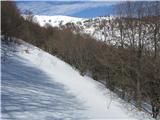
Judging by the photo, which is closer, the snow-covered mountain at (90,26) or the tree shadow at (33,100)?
the tree shadow at (33,100)

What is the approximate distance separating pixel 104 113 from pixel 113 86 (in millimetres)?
12503

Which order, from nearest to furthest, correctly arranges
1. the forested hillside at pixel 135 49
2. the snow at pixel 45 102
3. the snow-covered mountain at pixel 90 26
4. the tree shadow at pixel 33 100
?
1. the tree shadow at pixel 33 100
2. the snow at pixel 45 102
3. the forested hillside at pixel 135 49
4. the snow-covered mountain at pixel 90 26

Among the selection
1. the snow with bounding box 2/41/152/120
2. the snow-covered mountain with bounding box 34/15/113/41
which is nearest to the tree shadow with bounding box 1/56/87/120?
the snow with bounding box 2/41/152/120

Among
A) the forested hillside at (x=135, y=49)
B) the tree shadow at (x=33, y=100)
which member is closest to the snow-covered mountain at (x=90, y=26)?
the forested hillside at (x=135, y=49)

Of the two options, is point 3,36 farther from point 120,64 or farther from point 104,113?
point 104,113

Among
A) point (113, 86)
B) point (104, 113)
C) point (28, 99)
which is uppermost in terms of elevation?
point (28, 99)

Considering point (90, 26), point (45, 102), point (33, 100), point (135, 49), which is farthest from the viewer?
point (90, 26)

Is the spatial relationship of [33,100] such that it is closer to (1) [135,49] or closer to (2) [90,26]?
(1) [135,49]

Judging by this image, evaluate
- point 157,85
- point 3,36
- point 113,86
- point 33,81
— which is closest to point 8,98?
point 33,81

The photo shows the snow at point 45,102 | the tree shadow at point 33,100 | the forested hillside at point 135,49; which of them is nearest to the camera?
the tree shadow at point 33,100

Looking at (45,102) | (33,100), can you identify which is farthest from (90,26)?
(33,100)

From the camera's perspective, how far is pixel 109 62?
24469mm

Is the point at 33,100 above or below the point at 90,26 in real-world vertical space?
below

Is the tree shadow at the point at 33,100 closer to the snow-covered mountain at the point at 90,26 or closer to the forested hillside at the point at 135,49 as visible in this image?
the forested hillside at the point at 135,49
